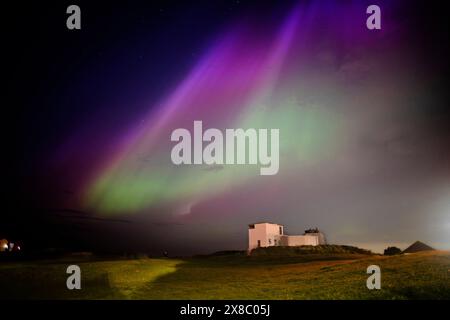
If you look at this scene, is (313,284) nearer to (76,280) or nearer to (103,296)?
(103,296)

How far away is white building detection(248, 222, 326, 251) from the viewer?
10119cm

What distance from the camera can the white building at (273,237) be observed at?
10119 cm

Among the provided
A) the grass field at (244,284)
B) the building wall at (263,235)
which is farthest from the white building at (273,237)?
the grass field at (244,284)

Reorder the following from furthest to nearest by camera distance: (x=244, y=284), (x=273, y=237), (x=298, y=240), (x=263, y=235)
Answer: (x=298, y=240), (x=273, y=237), (x=263, y=235), (x=244, y=284)

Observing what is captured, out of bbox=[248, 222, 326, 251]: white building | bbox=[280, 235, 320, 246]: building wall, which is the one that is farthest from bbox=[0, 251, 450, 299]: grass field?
bbox=[280, 235, 320, 246]: building wall

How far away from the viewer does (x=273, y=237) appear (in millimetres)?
103375

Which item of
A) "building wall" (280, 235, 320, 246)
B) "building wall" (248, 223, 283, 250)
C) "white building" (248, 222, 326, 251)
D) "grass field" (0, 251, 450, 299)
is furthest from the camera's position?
"building wall" (280, 235, 320, 246)

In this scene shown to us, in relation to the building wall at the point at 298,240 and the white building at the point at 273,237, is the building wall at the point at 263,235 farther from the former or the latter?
the building wall at the point at 298,240

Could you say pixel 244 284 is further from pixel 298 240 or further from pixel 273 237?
pixel 298 240

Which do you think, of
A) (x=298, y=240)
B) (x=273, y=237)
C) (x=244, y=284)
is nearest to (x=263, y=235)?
(x=273, y=237)

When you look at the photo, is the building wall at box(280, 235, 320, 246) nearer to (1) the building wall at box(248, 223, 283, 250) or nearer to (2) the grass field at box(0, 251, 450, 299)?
(1) the building wall at box(248, 223, 283, 250)
